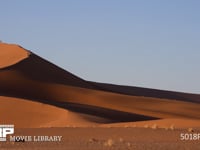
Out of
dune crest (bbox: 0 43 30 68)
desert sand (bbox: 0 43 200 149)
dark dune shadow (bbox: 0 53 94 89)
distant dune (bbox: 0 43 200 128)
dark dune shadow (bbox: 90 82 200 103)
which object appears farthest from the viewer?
dark dune shadow (bbox: 90 82 200 103)

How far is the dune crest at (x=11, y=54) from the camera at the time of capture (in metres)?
76.3

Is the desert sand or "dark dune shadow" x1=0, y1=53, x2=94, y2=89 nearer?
the desert sand

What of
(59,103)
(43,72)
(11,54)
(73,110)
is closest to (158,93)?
(11,54)

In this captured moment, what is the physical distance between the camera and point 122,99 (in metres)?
72.1

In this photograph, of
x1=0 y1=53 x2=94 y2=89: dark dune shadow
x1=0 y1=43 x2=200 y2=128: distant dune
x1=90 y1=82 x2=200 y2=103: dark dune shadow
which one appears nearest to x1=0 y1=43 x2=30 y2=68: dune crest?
x1=0 y1=43 x2=200 y2=128: distant dune

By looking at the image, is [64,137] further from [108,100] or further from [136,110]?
[108,100]

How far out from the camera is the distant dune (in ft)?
169

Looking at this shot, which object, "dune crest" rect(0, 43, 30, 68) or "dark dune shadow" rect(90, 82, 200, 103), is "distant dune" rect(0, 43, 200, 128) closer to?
"dune crest" rect(0, 43, 30, 68)

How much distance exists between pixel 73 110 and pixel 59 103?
6.65m

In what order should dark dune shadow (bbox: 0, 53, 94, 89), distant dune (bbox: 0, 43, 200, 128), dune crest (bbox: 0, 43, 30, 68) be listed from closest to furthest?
distant dune (bbox: 0, 43, 200, 128) < dark dune shadow (bbox: 0, 53, 94, 89) < dune crest (bbox: 0, 43, 30, 68)

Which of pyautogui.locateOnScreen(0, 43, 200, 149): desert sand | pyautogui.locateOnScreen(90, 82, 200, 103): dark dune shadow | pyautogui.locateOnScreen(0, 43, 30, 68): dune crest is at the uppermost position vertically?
pyautogui.locateOnScreen(0, 43, 30, 68): dune crest

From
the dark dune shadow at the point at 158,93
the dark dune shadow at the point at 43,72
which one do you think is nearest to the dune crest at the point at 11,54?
the dark dune shadow at the point at 43,72

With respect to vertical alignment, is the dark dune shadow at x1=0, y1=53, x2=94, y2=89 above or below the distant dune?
above

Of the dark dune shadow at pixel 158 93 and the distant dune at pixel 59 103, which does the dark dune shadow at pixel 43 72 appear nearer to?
the distant dune at pixel 59 103
